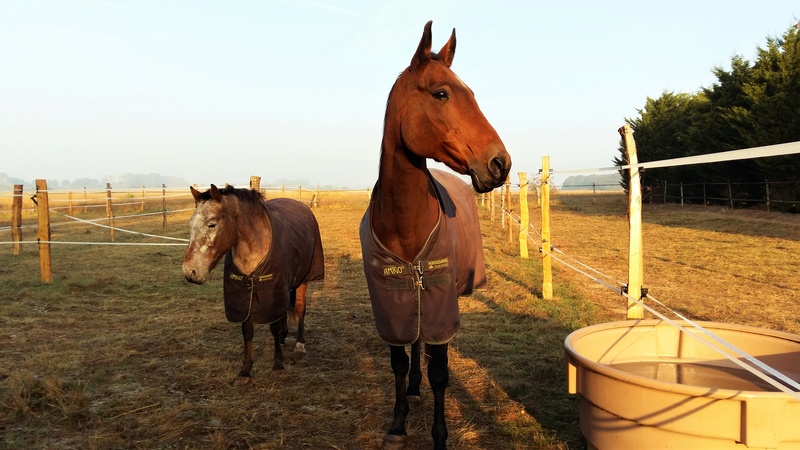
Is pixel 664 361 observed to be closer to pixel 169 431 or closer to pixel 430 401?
pixel 430 401

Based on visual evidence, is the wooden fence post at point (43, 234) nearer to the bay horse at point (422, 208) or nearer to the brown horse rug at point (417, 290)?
the bay horse at point (422, 208)


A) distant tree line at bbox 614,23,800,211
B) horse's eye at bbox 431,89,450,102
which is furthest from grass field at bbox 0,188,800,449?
distant tree line at bbox 614,23,800,211

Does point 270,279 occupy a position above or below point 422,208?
below

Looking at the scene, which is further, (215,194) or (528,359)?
(528,359)

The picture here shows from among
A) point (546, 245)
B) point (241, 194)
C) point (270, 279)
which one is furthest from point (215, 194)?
point (546, 245)

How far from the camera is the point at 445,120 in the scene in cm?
223

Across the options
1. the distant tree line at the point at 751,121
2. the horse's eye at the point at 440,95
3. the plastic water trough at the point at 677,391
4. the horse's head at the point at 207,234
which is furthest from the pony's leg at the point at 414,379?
the distant tree line at the point at 751,121

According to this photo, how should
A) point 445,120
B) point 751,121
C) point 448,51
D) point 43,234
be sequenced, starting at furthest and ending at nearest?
point 751,121 → point 43,234 → point 448,51 → point 445,120

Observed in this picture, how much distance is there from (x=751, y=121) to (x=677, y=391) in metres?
19.4

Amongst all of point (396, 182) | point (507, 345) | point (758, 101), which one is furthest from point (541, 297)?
point (758, 101)

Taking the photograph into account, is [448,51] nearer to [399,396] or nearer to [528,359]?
Result: [399,396]

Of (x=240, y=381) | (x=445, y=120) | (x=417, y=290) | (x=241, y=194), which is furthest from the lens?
(x=241, y=194)

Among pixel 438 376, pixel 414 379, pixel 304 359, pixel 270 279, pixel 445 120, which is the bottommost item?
pixel 304 359

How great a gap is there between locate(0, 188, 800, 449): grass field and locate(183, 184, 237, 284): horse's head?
987 millimetres
